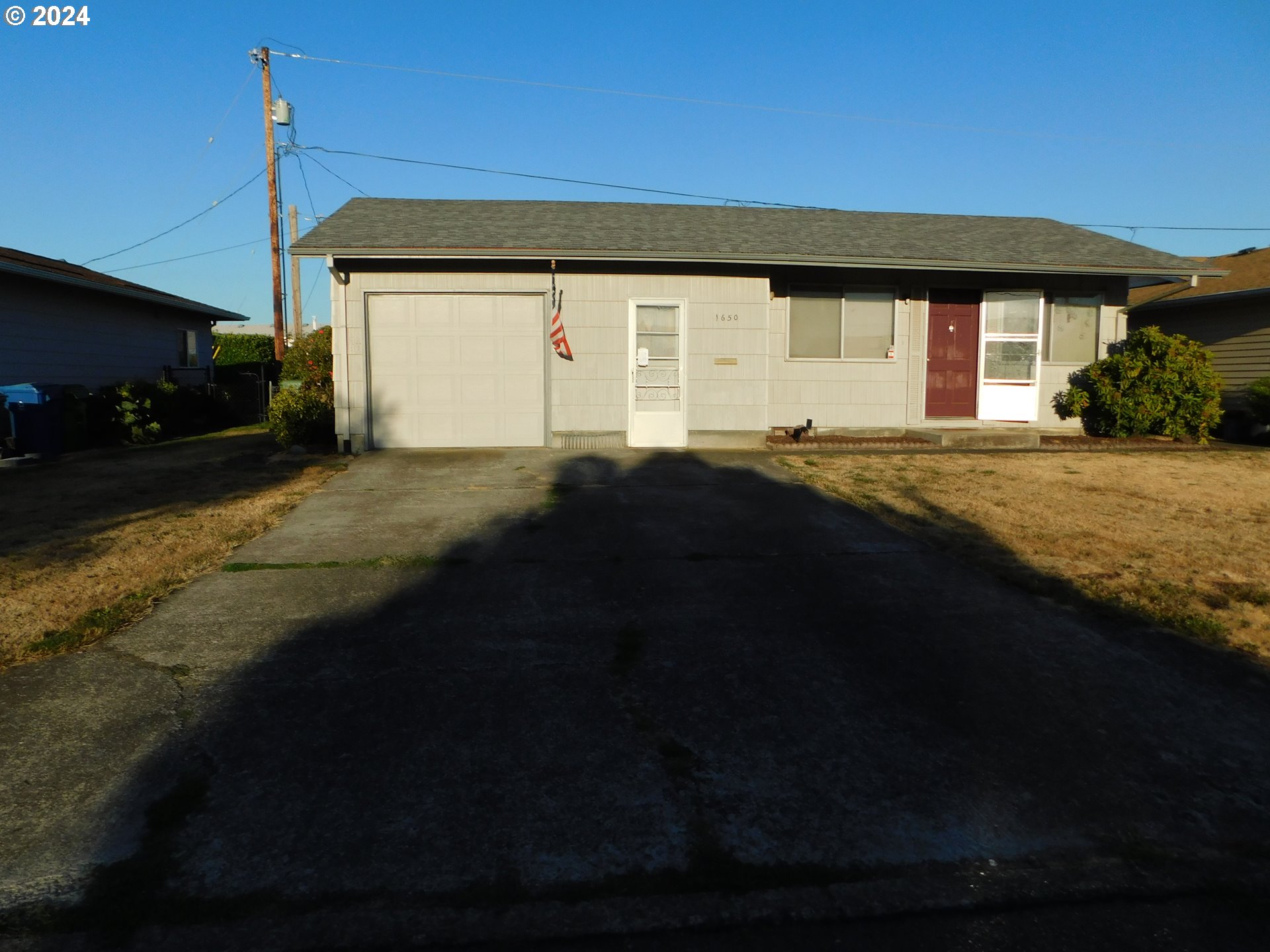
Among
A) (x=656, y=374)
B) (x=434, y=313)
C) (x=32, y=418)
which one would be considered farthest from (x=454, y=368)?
(x=32, y=418)

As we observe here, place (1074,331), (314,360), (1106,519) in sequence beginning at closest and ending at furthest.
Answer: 1. (1106,519)
2. (1074,331)
3. (314,360)

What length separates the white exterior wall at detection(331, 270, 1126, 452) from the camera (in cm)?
1251

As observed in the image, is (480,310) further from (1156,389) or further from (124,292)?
(1156,389)

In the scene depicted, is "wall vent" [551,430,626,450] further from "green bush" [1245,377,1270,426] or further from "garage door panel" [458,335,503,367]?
"green bush" [1245,377,1270,426]

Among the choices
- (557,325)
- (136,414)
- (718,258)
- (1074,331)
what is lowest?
(136,414)

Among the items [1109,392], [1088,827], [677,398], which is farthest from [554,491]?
[1109,392]

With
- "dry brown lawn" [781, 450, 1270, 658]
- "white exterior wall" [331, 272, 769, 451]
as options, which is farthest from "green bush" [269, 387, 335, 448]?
"dry brown lawn" [781, 450, 1270, 658]

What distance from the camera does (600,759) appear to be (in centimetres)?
363

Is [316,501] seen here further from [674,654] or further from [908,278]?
[908,278]

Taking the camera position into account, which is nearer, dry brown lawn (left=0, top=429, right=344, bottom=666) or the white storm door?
dry brown lawn (left=0, top=429, right=344, bottom=666)

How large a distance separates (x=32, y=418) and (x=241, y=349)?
16840mm

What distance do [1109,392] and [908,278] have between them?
3.69 meters

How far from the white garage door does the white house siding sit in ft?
22.9

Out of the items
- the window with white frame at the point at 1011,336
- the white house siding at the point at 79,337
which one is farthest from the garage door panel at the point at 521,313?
the white house siding at the point at 79,337
